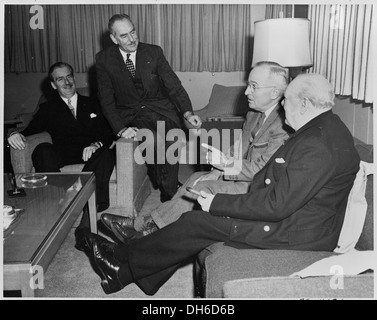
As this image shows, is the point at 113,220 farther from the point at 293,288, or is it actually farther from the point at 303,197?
the point at 293,288

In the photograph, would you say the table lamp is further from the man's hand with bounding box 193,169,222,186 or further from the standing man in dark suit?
the man's hand with bounding box 193,169,222,186

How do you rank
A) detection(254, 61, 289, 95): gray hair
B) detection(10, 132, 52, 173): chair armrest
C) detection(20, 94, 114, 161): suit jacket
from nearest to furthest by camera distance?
detection(254, 61, 289, 95): gray hair, detection(10, 132, 52, 173): chair armrest, detection(20, 94, 114, 161): suit jacket

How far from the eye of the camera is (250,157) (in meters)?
2.51

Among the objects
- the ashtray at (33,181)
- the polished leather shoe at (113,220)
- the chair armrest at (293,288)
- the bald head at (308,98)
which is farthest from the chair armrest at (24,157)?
the chair armrest at (293,288)

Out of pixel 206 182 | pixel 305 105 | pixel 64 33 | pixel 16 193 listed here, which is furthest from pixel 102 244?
pixel 64 33

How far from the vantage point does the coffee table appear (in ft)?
5.15

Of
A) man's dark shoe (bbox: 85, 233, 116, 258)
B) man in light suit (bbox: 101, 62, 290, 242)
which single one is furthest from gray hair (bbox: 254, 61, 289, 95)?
man's dark shoe (bbox: 85, 233, 116, 258)

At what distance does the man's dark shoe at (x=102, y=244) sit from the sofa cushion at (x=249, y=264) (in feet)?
1.93

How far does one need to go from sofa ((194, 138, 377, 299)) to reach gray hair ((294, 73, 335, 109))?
0.41m

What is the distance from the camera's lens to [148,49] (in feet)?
11.8

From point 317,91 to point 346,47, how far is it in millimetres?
1552

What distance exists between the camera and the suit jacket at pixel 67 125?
3.69 metres

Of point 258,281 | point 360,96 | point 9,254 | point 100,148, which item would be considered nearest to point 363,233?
point 258,281
